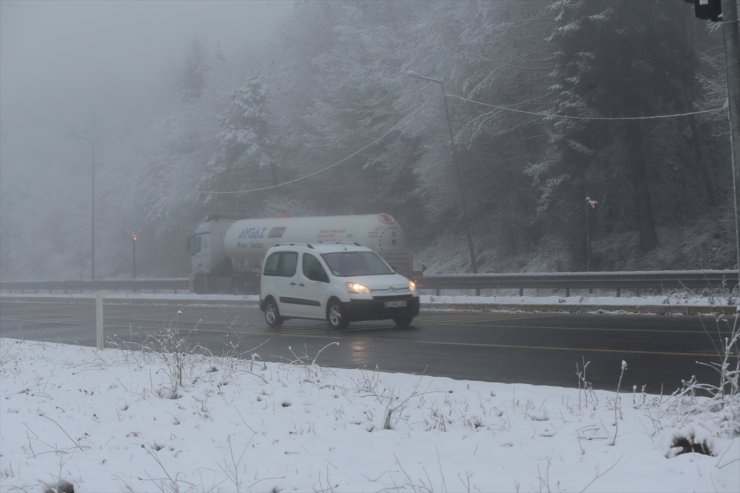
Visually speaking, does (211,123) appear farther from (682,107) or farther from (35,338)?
(35,338)

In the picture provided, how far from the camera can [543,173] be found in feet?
114

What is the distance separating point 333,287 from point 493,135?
2219cm

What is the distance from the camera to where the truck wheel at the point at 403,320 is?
18391 mm

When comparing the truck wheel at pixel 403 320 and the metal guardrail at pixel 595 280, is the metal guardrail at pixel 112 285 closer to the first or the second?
the metal guardrail at pixel 595 280

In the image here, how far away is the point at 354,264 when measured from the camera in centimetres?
1888

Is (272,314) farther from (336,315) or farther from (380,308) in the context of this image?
(380,308)

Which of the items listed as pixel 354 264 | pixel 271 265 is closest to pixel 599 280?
pixel 354 264

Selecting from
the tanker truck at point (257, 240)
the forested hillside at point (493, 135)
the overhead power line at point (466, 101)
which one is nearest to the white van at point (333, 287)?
the forested hillside at point (493, 135)

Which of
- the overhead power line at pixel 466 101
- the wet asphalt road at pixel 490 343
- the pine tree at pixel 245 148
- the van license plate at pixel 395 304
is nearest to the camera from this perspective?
the wet asphalt road at pixel 490 343

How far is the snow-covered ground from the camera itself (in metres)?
5.38

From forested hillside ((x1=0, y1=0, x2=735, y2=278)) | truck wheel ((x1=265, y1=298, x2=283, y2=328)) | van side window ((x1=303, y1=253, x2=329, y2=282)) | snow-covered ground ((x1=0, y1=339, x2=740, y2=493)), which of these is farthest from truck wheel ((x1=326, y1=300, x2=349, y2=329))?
forested hillside ((x1=0, y1=0, x2=735, y2=278))

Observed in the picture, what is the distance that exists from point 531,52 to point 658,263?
11.4 meters

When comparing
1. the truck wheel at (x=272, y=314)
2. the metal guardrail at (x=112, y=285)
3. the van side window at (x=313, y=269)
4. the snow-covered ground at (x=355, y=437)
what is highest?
the van side window at (x=313, y=269)

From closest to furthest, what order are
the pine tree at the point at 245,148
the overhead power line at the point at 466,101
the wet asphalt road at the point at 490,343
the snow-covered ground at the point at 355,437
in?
1. the snow-covered ground at the point at 355,437
2. the wet asphalt road at the point at 490,343
3. the overhead power line at the point at 466,101
4. the pine tree at the point at 245,148
